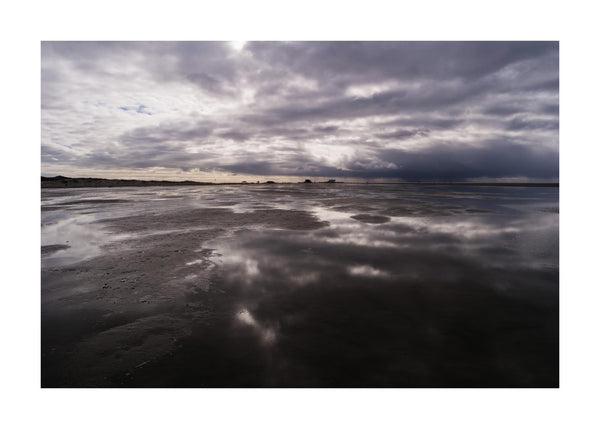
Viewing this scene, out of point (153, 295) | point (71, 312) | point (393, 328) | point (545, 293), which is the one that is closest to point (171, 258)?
point (153, 295)

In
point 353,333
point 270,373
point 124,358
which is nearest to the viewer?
point 270,373

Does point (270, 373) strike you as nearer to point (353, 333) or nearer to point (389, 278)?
point (353, 333)

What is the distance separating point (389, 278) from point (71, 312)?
6.31 m

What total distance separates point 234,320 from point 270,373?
4.44 ft

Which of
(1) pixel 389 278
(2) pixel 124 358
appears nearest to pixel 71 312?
(2) pixel 124 358

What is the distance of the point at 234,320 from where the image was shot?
4.29 meters

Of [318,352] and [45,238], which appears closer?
[318,352]

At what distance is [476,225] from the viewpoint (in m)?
13.3

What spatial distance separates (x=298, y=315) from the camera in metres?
4.45

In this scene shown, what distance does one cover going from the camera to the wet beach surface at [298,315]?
3.23 metres

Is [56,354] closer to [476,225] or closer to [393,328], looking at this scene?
[393,328]

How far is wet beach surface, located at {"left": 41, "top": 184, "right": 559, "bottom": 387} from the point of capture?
10.6 ft

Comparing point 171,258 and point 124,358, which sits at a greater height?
point 171,258

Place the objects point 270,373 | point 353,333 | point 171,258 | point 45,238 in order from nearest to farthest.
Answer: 1. point 270,373
2. point 353,333
3. point 171,258
4. point 45,238
